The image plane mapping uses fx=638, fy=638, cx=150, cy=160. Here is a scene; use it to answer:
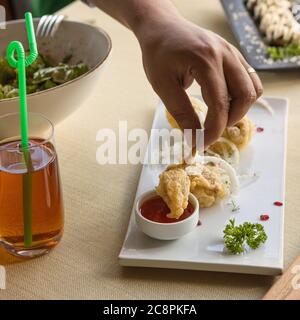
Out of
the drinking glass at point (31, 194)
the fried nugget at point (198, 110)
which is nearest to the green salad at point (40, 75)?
the fried nugget at point (198, 110)

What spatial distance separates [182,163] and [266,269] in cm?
34

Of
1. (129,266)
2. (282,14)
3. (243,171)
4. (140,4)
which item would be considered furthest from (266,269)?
(282,14)

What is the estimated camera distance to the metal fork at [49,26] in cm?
197

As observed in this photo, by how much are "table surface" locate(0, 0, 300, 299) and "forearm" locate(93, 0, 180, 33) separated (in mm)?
370

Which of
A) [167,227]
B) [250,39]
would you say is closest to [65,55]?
[250,39]

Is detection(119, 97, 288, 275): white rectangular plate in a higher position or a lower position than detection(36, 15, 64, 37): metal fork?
lower

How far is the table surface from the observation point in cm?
125

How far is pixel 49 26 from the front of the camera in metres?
1.98

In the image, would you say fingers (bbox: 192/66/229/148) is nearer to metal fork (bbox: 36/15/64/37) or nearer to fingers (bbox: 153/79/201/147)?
fingers (bbox: 153/79/201/147)

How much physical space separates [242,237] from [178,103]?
31 centimetres

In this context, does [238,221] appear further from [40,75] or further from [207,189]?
[40,75]

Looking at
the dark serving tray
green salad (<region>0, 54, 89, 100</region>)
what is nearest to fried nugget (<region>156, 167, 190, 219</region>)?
green salad (<region>0, 54, 89, 100</region>)

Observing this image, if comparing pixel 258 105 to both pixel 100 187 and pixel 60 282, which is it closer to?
pixel 100 187

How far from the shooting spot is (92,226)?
143 centimetres
